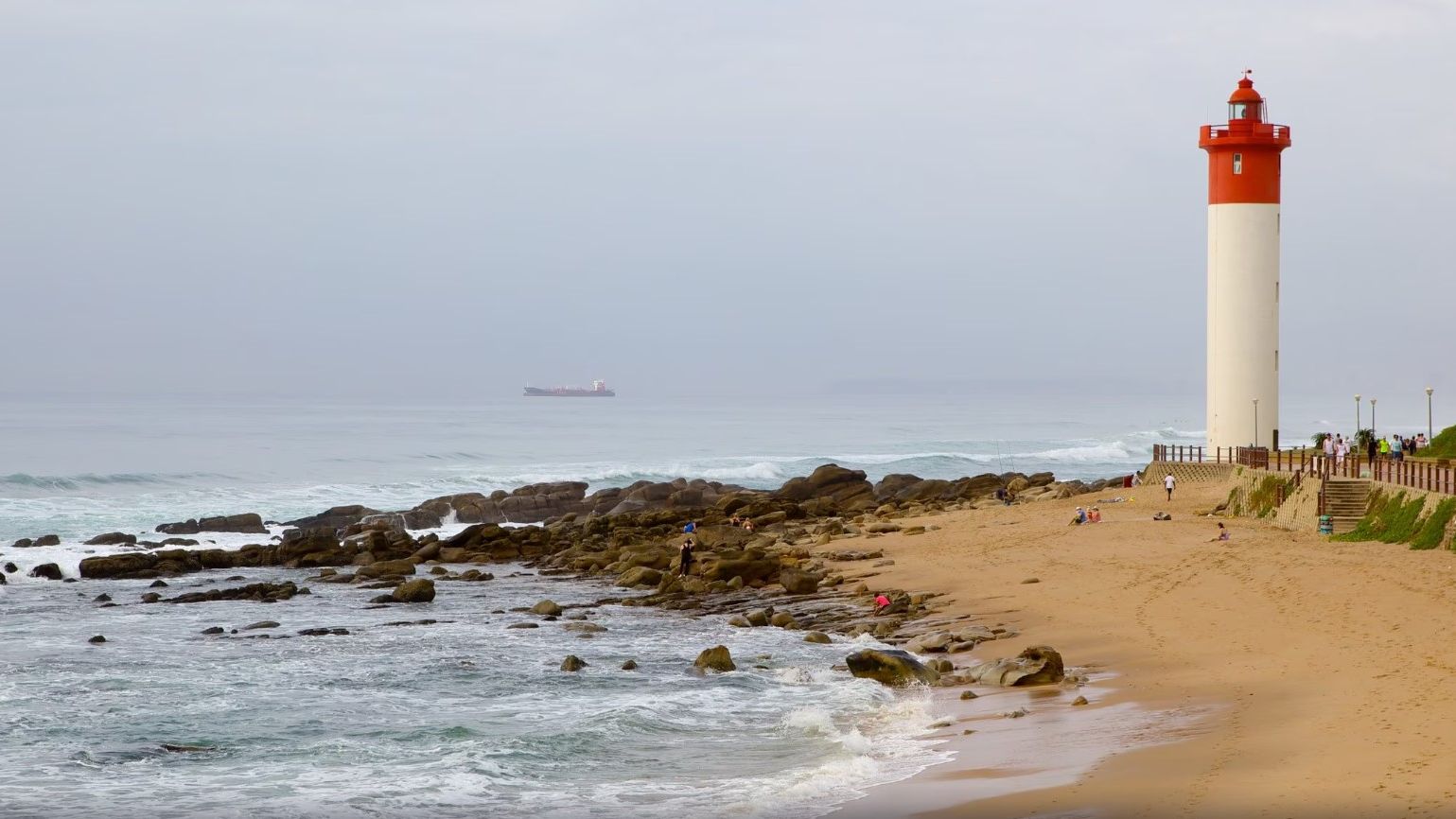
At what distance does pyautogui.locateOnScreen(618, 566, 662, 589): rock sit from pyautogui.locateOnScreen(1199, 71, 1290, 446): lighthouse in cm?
1656

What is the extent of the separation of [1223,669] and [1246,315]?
2202cm

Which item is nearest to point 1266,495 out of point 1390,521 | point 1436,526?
point 1390,521

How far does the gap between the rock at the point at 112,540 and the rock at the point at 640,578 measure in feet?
A: 47.7

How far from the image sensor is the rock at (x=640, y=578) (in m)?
25.2

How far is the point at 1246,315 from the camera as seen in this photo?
33.9m

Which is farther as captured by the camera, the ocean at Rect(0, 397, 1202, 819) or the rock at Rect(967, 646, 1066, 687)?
the rock at Rect(967, 646, 1066, 687)

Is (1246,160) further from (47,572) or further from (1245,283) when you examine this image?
(47,572)

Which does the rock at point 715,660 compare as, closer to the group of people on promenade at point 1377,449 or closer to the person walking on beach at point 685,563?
the person walking on beach at point 685,563

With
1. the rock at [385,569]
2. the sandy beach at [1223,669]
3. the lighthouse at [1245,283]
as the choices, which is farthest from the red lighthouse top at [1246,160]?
the rock at [385,569]

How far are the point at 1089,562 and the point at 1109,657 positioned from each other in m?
7.62

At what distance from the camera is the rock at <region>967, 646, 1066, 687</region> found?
14328 millimetres

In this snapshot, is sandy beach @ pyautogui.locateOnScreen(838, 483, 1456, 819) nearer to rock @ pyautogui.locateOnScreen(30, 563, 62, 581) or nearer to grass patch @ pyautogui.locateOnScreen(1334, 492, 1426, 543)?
grass patch @ pyautogui.locateOnScreen(1334, 492, 1426, 543)

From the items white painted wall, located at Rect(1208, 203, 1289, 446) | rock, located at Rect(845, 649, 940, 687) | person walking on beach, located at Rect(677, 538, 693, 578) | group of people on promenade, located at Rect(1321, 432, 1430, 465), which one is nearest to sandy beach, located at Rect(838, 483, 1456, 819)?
rock, located at Rect(845, 649, 940, 687)

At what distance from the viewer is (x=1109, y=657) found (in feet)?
50.4
